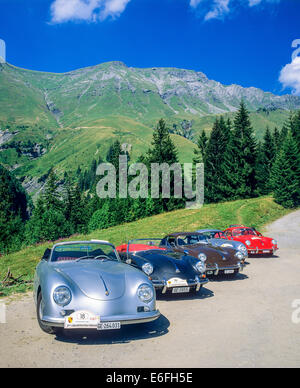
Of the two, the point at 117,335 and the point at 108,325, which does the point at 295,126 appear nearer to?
the point at 117,335

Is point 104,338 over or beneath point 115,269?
beneath

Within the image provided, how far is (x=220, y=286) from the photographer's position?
10695 mm

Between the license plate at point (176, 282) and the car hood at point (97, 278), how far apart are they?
6.72ft

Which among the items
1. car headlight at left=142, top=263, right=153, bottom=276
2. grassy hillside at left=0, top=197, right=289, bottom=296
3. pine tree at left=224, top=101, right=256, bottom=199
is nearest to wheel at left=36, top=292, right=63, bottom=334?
car headlight at left=142, top=263, right=153, bottom=276

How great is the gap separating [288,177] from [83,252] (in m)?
38.3

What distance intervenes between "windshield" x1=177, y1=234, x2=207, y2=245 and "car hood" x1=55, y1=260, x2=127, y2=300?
246 inches

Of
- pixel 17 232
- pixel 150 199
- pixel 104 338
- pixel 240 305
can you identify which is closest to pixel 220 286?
pixel 240 305

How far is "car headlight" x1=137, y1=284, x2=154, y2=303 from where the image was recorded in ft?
19.0

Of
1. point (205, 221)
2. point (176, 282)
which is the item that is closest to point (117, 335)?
point (176, 282)

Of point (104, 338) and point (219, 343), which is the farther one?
point (104, 338)

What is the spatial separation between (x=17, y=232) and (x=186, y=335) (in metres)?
44.3

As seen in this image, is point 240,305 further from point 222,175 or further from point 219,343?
point 222,175

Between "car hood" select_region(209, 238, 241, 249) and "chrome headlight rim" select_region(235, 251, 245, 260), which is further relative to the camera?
"car hood" select_region(209, 238, 241, 249)

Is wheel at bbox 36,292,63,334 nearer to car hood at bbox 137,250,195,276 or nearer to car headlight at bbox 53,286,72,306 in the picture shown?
car headlight at bbox 53,286,72,306
